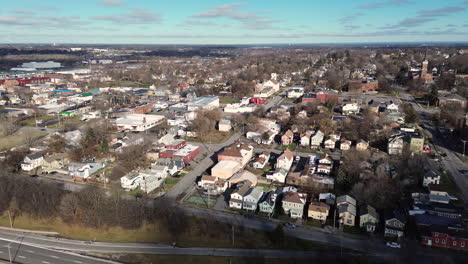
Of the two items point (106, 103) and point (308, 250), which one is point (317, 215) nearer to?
point (308, 250)

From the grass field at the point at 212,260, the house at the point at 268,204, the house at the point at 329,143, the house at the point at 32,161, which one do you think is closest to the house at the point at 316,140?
the house at the point at 329,143

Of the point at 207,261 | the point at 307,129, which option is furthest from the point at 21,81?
the point at 207,261

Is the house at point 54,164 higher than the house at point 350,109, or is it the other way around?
the house at point 350,109

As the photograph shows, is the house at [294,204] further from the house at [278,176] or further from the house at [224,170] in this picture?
A: the house at [224,170]

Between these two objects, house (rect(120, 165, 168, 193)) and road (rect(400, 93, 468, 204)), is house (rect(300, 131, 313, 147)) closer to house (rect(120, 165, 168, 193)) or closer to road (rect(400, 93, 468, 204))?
road (rect(400, 93, 468, 204))

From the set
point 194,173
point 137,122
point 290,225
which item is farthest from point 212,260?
point 137,122

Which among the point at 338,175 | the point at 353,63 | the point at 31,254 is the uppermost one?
→ the point at 353,63

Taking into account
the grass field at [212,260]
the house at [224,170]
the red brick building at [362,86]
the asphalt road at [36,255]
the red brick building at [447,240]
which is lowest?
the asphalt road at [36,255]
